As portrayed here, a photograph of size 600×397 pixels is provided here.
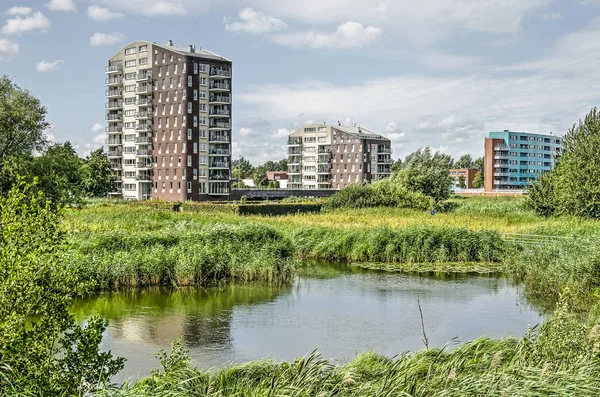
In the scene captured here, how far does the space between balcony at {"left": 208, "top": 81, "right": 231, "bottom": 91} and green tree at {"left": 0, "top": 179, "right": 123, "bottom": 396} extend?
70020 mm

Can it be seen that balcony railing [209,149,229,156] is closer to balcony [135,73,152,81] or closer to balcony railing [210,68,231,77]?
balcony railing [210,68,231,77]

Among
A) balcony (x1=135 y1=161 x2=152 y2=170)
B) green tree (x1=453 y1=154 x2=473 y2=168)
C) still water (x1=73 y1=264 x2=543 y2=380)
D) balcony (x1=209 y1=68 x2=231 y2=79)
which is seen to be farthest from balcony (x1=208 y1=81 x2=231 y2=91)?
green tree (x1=453 y1=154 x2=473 y2=168)

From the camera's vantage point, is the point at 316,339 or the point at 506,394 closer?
the point at 506,394

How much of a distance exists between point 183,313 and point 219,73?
2439 inches

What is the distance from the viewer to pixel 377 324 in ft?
57.9

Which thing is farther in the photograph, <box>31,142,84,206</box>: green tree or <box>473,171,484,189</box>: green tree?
<box>473,171,484,189</box>: green tree

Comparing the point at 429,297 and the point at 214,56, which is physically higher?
the point at 214,56

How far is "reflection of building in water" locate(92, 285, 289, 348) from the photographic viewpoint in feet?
53.5

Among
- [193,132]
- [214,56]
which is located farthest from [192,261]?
[214,56]

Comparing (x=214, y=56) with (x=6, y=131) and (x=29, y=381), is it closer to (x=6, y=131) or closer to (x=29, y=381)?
(x=6, y=131)

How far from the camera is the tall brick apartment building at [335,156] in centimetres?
10425

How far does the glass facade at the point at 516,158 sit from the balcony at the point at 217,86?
72.7 meters

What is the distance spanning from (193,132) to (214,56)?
11441 millimetres

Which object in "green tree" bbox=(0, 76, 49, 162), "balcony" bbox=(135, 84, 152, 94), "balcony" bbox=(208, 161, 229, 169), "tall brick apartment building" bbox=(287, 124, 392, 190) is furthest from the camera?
"tall brick apartment building" bbox=(287, 124, 392, 190)
